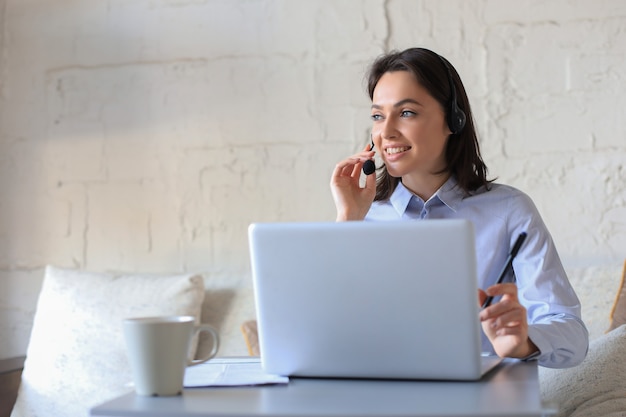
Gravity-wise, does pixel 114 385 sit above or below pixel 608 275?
below

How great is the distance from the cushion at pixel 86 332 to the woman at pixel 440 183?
0.77 meters

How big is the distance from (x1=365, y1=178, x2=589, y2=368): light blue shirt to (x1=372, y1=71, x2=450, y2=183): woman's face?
7cm

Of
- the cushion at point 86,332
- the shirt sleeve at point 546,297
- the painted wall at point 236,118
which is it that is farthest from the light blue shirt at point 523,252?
the cushion at point 86,332

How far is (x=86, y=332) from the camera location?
7.39 feet

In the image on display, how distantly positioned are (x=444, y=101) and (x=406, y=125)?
0.35 ft

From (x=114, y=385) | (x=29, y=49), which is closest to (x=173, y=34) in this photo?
(x=29, y=49)

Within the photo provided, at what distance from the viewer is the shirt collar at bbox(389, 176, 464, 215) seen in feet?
5.49

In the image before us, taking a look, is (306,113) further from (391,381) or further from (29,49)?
(391,381)

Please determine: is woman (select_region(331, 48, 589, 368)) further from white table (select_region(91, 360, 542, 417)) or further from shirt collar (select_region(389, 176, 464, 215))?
white table (select_region(91, 360, 542, 417))

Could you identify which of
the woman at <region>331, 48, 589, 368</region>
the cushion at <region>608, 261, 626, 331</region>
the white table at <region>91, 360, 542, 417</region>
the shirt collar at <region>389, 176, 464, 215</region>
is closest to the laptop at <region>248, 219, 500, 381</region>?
the white table at <region>91, 360, 542, 417</region>

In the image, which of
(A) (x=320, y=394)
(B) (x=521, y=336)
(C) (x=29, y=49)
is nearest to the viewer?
(A) (x=320, y=394)

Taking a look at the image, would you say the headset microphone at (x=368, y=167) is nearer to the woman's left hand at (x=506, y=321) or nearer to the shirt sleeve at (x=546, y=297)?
the shirt sleeve at (x=546, y=297)

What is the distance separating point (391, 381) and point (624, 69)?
1.56 metres

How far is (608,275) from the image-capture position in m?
2.13
